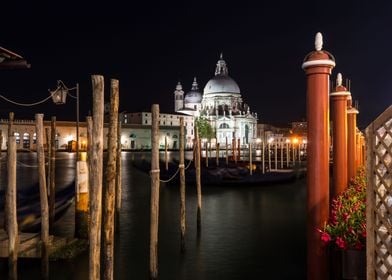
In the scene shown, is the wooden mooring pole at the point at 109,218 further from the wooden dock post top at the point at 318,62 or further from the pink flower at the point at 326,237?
the wooden dock post top at the point at 318,62

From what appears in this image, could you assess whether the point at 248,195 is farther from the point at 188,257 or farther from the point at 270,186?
the point at 188,257

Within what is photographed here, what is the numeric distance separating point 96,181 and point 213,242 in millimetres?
4486

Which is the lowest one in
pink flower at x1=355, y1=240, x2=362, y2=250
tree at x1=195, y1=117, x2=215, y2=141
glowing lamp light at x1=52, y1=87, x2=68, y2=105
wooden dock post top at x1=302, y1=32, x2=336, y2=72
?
pink flower at x1=355, y1=240, x2=362, y2=250

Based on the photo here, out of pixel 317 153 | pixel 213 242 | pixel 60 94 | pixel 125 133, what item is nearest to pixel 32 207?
pixel 60 94

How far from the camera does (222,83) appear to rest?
68.4m

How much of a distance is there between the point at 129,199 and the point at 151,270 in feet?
27.4

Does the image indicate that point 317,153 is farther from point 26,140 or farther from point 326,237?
point 26,140

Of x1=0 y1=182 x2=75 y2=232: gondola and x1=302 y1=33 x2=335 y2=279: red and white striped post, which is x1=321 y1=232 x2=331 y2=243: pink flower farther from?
x1=0 y1=182 x2=75 y2=232: gondola

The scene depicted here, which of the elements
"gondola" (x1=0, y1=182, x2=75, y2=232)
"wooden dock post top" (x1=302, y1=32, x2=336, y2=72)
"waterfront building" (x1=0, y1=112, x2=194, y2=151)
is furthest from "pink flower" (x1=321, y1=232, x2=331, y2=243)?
"waterfront building" (x1=0, y1=112, x2=194, y2=151)

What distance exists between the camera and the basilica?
65.9 m

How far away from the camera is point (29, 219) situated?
6.93 meters

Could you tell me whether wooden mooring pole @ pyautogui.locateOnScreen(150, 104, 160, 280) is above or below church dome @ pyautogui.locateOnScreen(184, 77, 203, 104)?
below

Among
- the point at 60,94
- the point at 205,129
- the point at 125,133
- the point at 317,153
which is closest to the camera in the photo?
the point at 317,153

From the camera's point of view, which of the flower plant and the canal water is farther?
the canal water
